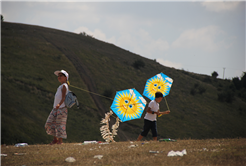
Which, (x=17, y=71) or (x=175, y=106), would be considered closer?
(x=17, y=71)

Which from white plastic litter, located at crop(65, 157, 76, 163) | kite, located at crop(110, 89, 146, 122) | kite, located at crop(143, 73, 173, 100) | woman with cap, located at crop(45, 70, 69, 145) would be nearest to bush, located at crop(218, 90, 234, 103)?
kite, located at crop(143, 73, 173, 100)

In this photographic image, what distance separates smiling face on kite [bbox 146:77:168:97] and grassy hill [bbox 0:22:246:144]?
16.0 metres

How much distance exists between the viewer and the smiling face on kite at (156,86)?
11.9 m

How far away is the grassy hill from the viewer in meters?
27.9

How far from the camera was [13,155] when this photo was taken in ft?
22.0

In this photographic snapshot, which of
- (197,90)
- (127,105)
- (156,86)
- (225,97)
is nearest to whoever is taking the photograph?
(127,105)

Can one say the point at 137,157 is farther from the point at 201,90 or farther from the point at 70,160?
the point at 201,90

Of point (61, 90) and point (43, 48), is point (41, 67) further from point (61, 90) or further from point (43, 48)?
point (61, 90)

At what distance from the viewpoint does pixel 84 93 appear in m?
39.9

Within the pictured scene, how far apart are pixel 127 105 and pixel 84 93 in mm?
30022

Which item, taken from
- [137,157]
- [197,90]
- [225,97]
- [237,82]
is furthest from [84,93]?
[237,82]

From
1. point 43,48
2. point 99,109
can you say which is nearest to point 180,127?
point 99,109

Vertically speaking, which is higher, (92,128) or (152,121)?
(152,121)

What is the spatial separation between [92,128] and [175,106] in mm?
20734
